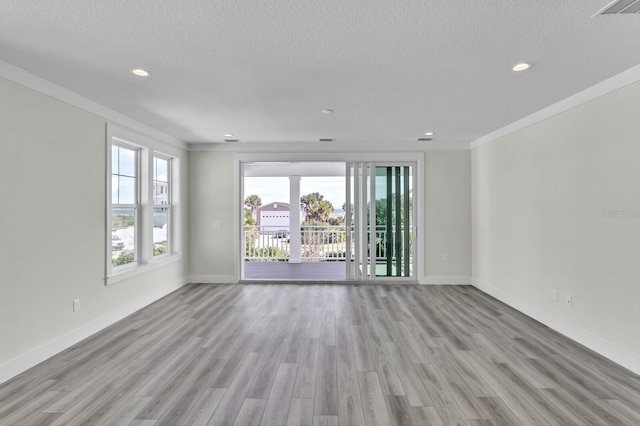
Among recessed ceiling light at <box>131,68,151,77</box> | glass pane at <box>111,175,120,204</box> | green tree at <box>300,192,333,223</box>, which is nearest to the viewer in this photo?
recessed ceiling light at <box>131,68,151,77</box>

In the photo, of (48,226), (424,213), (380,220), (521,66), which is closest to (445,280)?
(424,213)

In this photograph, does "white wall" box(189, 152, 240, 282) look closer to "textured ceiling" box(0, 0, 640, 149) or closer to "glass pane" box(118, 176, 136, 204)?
"glass pane" box(118, 176, 136, 204)

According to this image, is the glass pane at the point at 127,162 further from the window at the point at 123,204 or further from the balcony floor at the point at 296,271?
the balcony floor at the point at 296,271

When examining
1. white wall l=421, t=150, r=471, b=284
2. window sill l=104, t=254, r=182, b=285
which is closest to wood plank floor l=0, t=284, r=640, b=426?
window sill l=104, t=254, r=182, b=285

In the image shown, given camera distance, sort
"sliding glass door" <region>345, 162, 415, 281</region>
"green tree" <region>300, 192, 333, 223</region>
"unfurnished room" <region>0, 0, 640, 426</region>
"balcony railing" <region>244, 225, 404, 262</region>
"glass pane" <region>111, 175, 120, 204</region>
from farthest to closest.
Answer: "green tree" <region>300, 192, 333, 223</region> < "balcony railing" <region>244, 225, 404, 262</region> < "sliding glass door" <region>345, 162, 415, 281</region> < "glass pane" <region>111, 175, 120, 204</region> < "unfurnished room" <region>0, 0, 640, 426</region>

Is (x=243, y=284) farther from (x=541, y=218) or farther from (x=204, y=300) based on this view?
(x=541, y=218)

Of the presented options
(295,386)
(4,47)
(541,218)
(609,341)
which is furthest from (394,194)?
(4,47)

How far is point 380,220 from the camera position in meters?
5.73

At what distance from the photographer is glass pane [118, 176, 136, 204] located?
4051mm

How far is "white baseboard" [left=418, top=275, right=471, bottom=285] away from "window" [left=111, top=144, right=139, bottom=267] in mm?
4557

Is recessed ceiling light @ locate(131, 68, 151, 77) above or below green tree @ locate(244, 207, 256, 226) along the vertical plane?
above

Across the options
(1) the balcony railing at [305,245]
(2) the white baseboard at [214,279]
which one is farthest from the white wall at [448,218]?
(2) the white baseboard at [214,279]

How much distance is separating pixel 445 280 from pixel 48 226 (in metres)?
5.44

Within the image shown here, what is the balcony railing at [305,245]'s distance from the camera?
830 centimetres
